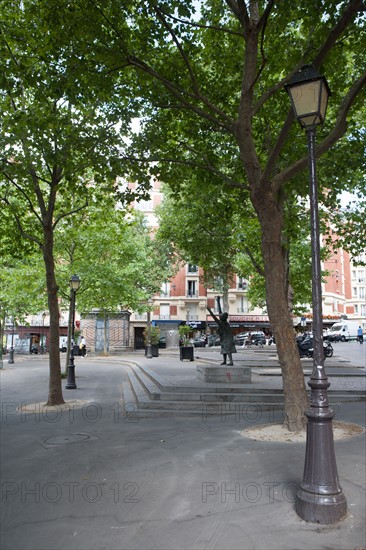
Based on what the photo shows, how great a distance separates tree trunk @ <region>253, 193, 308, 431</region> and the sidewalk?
970mm

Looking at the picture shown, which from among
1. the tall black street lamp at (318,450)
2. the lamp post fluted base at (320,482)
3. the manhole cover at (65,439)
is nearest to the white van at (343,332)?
the manhole cover at (65,439)

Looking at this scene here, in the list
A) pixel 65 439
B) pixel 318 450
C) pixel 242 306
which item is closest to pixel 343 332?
pixel 242 306

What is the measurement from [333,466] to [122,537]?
1.92m

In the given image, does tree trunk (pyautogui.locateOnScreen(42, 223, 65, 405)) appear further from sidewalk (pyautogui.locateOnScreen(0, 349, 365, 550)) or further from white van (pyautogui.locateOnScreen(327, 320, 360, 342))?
white van (pyautogui.locateOnScreen(327, 320, 360, 342))

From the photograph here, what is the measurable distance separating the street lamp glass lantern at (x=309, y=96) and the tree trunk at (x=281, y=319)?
2.93 m

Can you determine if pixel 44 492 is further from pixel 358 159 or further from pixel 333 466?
pixel 358 159

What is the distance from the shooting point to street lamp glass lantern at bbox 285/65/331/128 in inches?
183

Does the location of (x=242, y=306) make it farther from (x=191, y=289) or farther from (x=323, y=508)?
(x=323, y=508)

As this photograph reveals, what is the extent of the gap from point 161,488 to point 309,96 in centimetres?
455

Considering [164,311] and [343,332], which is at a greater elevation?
[164,311]

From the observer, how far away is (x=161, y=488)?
15.8ft

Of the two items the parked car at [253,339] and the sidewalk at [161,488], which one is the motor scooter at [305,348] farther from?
the parked car at [253,339]

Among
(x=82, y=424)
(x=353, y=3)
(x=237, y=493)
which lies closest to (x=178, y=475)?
(x=237, y=493)

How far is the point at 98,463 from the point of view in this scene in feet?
19.2
